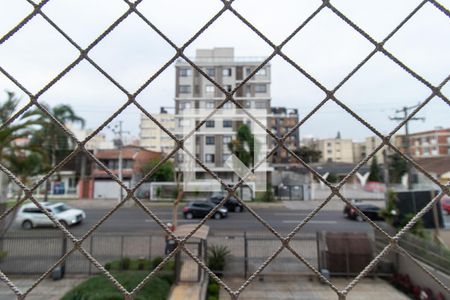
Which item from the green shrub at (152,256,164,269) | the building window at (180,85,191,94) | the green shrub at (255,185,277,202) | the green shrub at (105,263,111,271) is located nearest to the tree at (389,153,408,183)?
the green shrub at (255,185,277,202)

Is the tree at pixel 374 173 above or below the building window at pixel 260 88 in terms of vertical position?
below

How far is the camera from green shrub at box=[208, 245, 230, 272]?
6711 mm

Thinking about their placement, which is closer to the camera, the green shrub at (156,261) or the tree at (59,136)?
the green shrub at (156,261)

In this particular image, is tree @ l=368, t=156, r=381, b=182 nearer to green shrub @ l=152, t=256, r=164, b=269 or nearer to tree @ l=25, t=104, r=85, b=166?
green shrub @ l=152, t=256, r=164, b=269

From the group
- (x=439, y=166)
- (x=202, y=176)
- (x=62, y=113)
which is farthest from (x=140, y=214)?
(x=439, y=166)

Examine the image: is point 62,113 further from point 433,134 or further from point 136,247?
point 433,134

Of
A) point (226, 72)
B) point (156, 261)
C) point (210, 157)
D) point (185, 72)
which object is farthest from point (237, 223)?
point (185, 72)

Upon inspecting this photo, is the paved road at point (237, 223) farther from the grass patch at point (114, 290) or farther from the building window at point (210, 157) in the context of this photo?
the grass patch at point (114, 290)

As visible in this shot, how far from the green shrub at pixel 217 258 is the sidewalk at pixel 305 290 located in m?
0.35

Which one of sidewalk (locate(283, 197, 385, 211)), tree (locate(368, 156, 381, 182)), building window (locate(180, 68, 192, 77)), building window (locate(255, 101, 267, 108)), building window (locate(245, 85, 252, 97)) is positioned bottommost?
sidewalk (locate(283, 197, 385, 211))

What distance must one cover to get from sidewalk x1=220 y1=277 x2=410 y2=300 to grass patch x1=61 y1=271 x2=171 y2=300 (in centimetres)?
129

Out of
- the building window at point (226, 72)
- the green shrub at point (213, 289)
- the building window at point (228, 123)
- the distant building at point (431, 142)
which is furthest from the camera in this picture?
the distant building at point (431, 142)

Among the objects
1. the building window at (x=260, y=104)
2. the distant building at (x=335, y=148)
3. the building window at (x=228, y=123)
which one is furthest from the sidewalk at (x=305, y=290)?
the distant building at (x=335, y=148)

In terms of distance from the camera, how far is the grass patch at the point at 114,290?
3951 mm
